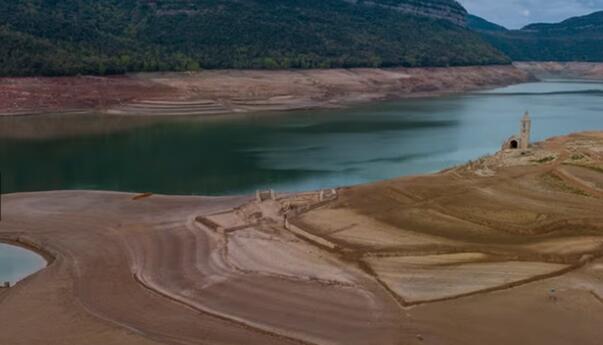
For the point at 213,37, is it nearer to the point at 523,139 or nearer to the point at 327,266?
the point at 523,139

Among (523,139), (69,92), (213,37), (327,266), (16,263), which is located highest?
(213,37)

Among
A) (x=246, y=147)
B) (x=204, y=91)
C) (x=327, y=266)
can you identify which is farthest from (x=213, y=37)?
(x=327, y=266)

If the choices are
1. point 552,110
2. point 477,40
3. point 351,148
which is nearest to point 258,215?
point 351,148

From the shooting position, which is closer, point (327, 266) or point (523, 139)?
point (327, 266)

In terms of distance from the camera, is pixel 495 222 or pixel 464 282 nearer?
pixel 464 282

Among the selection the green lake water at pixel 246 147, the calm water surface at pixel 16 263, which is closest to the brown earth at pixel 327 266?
the calm water surface at pixel 16 263

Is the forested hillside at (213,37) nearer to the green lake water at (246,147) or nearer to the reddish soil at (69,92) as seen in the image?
the reddish soil at (69,92)

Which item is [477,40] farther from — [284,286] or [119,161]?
[284,286]
